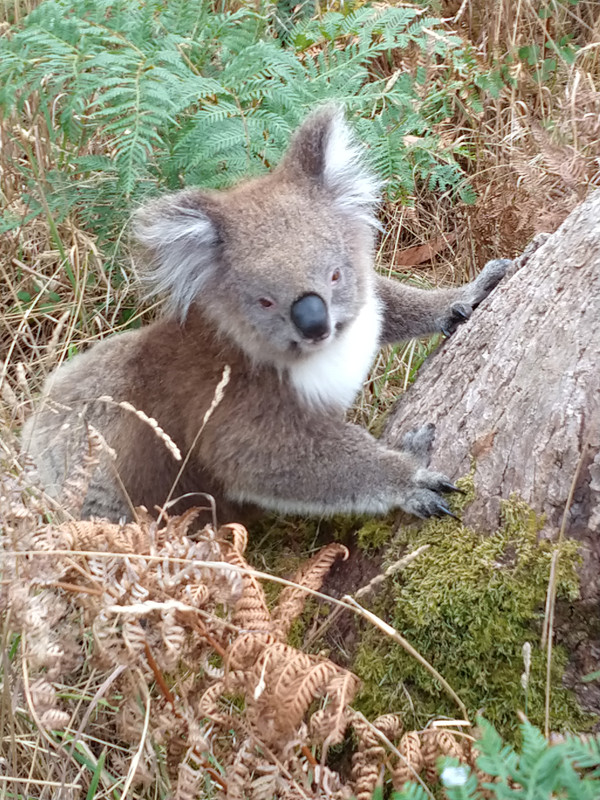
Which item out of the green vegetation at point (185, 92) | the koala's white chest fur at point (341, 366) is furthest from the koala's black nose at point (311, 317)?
the green vegetation at point (185, 92)

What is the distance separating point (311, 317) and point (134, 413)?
81 centimetres

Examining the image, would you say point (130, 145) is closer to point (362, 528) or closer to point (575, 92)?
point (362, 528)

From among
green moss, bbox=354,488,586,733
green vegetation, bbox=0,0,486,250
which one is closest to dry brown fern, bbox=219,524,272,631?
green moss, bbox=354,488,586,733

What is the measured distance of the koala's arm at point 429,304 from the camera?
3072 mm

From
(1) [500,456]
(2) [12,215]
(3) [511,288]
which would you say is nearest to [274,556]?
(1) [500,456]

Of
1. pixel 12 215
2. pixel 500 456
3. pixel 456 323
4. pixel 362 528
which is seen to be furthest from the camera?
pixel 12 215

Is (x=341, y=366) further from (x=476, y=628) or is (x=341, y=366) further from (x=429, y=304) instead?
(x=476, y=628)

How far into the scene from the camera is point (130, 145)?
302 cm

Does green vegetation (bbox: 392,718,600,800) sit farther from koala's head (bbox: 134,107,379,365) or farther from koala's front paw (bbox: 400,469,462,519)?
koala's head (bbox: 134,107,379,365)

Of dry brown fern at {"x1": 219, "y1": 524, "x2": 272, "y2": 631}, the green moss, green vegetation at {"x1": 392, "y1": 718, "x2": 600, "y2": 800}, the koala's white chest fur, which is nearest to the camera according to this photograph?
green vegetation at {"x1": 392, "y1": 718, "x2": 600, "y2": 800}

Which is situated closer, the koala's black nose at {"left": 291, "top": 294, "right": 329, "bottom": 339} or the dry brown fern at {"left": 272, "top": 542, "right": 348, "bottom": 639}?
the dry brown fern at {"left": 272, "top": 542, "right": 348, "bottom": 639}

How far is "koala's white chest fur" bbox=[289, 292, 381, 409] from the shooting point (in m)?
2.81

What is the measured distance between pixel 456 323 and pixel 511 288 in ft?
1.60

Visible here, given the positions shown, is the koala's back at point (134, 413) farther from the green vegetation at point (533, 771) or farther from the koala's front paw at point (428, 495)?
the green vegetation at point (533, 771)
